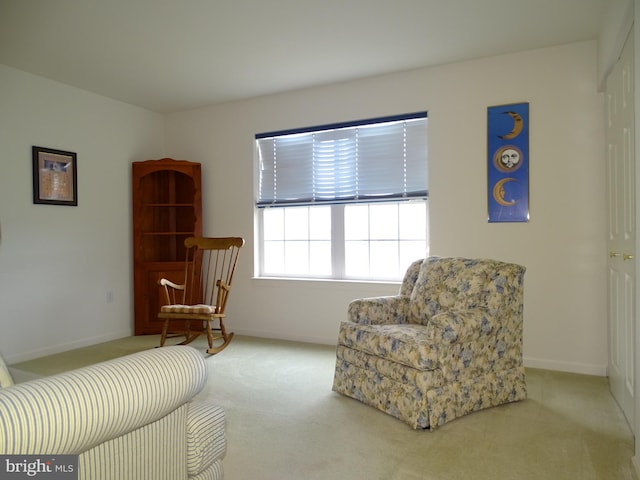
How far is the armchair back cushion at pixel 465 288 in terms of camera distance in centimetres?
259

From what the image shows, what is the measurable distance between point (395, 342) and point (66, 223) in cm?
332

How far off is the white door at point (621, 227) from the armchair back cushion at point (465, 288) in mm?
546

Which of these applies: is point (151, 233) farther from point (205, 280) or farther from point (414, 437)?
point (414, 437)

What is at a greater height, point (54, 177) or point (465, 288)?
point (54, 177)

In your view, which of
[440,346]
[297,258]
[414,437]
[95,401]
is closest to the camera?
[95,401]

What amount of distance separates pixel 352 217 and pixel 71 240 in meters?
2.66

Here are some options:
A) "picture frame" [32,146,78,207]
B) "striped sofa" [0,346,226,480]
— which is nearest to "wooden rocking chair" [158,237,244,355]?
"picture frame" [32,146,78,207]

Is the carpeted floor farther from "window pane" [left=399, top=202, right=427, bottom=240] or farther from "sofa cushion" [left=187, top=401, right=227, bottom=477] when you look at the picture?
"window pane" [left=399, top=202, right=427, bottom=240]

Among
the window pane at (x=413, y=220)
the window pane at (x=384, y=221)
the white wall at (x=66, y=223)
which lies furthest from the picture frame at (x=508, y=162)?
the white wall at (x=66, y=223)

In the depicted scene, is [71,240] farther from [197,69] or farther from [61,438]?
[61,438]

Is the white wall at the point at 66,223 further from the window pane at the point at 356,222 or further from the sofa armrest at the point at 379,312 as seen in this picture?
the sofa armrest at the point at 379,312

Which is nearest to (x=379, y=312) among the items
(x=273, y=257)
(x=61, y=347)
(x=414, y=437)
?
(x=414, y=437)

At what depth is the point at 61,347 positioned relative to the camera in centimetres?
408

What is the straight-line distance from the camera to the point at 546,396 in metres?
2.81
